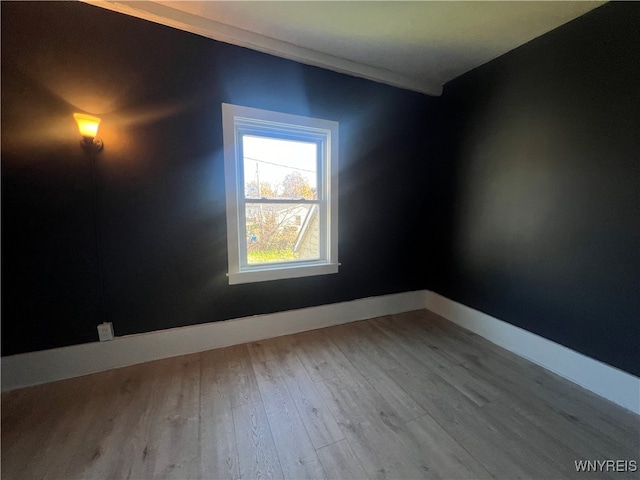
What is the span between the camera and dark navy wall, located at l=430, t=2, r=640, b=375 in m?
1.58

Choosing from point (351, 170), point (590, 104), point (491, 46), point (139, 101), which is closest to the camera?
point (590, 104)

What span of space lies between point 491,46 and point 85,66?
298cm

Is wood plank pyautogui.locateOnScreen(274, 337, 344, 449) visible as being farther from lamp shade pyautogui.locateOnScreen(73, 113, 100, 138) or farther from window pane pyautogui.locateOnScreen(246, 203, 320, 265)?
lamp shade pyautogui.locateOnScreen(73, 113, 100, 138)

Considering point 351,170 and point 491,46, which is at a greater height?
point 491,46

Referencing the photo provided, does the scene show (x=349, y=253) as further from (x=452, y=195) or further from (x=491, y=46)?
(x=491, y=46)

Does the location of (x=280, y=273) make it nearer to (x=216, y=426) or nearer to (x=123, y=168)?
(x=216, y=426)

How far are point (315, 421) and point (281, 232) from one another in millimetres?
1514

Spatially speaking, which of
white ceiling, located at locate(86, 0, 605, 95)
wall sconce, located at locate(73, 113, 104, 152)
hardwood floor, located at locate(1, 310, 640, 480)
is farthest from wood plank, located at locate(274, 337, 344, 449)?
white ceiling, located at locate(86, 0, 605, 95)

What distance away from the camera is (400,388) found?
68.5 inches

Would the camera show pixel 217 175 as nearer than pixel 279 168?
Yes

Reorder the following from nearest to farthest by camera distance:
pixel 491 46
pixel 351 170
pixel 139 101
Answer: pixel 139 101 → pixel 491 46 → pixel 351 170

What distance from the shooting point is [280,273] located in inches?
93.9

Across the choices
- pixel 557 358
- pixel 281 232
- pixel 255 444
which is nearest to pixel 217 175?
pixel 281 232

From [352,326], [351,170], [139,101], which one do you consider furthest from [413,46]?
[352,326]
